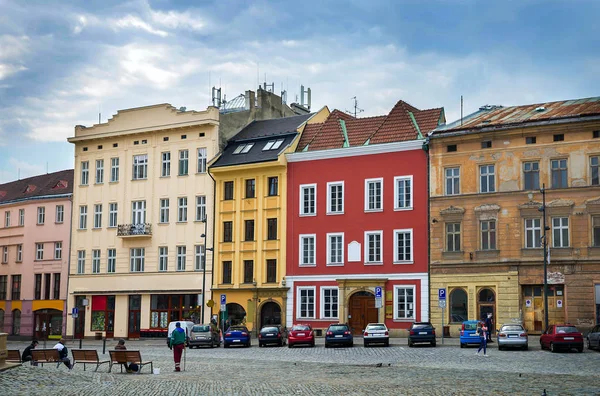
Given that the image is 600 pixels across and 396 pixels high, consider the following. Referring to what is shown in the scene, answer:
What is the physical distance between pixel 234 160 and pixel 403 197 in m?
13.9

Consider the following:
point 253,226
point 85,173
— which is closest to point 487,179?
point 253,226

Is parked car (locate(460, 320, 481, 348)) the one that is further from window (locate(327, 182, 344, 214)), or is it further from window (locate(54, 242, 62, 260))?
window (locate(54, 242, 62, 260))

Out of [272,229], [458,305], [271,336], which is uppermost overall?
[272,229]

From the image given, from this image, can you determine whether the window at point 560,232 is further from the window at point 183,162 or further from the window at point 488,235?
the window at point 183,162

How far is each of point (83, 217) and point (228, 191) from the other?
48.7 feet

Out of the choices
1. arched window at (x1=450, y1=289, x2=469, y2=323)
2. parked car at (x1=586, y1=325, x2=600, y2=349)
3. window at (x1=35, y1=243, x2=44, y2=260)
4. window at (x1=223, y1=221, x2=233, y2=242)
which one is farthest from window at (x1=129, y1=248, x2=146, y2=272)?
parked car at (x1=586, y1=325, x2=600, y2=349)

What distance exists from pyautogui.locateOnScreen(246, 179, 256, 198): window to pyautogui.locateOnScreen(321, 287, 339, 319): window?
29.3 ft

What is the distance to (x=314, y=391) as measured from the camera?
24.8 m

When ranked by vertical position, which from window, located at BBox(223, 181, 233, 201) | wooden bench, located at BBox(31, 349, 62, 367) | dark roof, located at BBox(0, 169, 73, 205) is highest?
dark roof, located at BBox(0, 169, 73, 205)

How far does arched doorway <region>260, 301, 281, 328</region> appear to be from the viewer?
61.6 m

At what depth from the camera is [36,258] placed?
250ft

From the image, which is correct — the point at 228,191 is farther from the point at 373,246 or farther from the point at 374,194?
the point at 373,246

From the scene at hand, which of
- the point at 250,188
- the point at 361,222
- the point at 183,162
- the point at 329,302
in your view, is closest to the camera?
the point at 361,222

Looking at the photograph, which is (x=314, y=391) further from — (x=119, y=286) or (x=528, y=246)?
(x=119, y=286)
